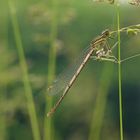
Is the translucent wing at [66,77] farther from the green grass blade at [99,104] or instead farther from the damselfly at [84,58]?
the green grass blade at [99,104]

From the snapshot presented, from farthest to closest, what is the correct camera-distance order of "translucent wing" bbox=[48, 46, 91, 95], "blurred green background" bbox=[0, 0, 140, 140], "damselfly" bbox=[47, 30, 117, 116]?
1. "blurred green background" bbox=[0, 0, 140, 140]
2. "translucent wing" bbox=[48, 46, 91, 95]
3. "damselfly" bbox=[47, 30, 117, 116]

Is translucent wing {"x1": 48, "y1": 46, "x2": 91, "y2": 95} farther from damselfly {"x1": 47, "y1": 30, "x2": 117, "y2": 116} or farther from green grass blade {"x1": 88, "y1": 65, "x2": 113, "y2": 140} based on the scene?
green grass blade {"x1": 88, "y1": 65, "x2": 113, "y2": 140}

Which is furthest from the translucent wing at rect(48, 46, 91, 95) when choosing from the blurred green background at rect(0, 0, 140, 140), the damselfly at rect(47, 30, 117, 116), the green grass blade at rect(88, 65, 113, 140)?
the green grass blade at rect(88, 65, 113, 140)

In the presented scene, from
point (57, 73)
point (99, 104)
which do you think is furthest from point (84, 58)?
point (57, 73)

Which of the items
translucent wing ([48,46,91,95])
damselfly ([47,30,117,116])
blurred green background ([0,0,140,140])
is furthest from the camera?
blurred green background ([0,0,140,140])

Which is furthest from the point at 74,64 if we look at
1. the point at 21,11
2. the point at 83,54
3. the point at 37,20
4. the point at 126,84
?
the point at 126,84

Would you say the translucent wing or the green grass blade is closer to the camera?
the translucent wing

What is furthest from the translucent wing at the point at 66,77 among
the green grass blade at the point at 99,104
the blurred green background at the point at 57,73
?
the green grass blade at the point at 99,104

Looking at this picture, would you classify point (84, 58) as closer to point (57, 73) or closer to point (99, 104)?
point (99, 104)

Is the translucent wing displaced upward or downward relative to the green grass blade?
upward
